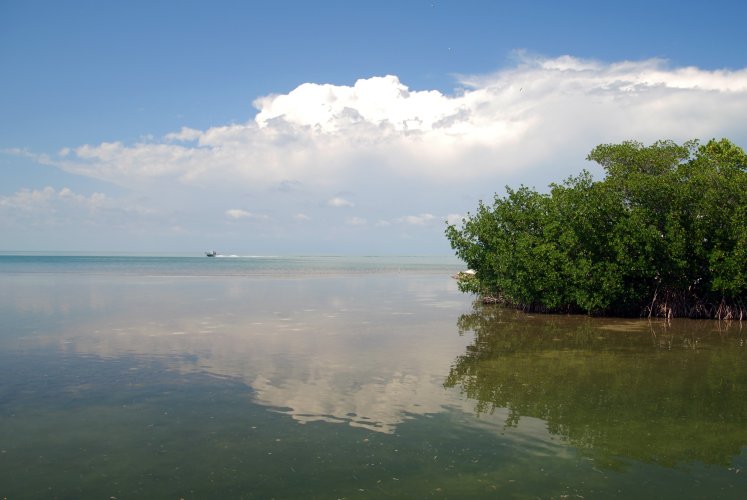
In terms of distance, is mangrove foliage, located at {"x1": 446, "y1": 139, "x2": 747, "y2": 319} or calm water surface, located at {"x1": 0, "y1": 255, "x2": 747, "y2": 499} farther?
mangrove foliage, located at {"x1": 446, "y1": 139, "x2": 747, "y2": 319}

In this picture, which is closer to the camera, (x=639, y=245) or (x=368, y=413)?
(x=368, y=413)

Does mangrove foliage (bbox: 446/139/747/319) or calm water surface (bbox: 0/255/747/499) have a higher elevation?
mangrove foliage (bbox: 446/139/747/319)

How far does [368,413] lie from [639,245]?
70.8 ft

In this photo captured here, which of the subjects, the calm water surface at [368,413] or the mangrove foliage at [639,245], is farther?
the mangrove foliage at [639,245]

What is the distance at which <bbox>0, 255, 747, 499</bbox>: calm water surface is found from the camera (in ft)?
28.1

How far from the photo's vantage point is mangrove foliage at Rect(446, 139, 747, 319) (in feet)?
92.7

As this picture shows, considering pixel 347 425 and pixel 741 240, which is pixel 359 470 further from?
Result: pixel 741 240

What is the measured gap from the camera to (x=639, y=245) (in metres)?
28.8

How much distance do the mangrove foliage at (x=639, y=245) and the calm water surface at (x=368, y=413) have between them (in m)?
4.75

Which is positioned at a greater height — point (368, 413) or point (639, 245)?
point (639, 245)

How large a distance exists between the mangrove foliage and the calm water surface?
4752 millimetres

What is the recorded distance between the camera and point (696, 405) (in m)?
12.9

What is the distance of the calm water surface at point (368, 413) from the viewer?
858 centimetres

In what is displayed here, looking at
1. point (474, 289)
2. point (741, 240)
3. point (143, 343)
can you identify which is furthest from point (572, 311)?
point (143, 343)
